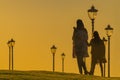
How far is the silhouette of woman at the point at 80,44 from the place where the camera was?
120ft

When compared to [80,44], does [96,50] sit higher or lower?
lower

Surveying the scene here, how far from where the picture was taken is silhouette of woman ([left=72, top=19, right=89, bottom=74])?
3672 cm

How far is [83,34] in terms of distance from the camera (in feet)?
121

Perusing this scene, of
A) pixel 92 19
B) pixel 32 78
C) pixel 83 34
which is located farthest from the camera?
pixel 92 19

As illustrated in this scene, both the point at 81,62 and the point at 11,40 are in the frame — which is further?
the point at 11,40

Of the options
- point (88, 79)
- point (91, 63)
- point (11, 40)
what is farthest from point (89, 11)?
point (11, 40)

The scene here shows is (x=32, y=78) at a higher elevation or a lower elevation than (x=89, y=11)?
lower

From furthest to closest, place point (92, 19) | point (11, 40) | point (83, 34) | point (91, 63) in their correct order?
point (11, 40) < point (92, 19) < point (91, 63) < point (83, 34)

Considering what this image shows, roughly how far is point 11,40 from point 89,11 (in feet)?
117

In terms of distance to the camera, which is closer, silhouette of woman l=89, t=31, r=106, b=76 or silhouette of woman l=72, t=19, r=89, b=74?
silhouette of woman l=72, t=19, r=89, b=74

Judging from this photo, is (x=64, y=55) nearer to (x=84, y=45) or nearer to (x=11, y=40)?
(x=11, y=40)

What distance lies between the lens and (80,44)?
121ft

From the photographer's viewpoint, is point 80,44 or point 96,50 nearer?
point 80,44

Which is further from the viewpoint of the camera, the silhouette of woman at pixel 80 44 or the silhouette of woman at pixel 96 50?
the silhouette of woman at pixel 96 50
